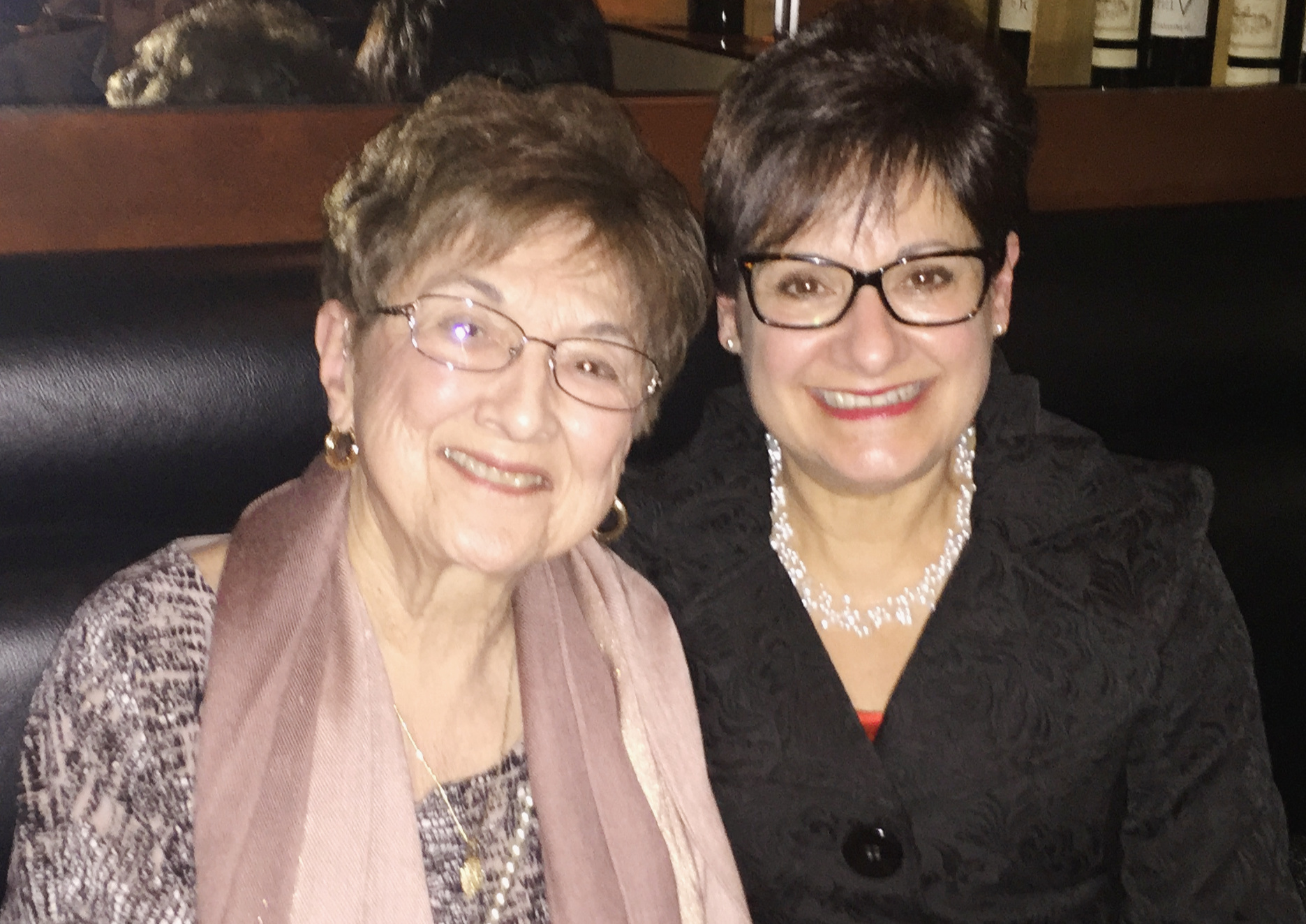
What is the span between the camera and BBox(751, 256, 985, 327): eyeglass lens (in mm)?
1357

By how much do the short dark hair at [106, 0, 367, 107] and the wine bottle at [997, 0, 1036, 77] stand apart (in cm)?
A: 106

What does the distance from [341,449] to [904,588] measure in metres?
0.69

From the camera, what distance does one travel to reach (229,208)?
1.63 meters

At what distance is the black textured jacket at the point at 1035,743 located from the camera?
1.41 m

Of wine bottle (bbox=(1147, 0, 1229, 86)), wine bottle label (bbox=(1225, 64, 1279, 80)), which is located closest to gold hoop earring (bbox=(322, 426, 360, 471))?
wine bottle (bbox=(1147, 0, 1229, 86))

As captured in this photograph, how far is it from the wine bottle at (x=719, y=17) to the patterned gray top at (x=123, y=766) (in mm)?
1845

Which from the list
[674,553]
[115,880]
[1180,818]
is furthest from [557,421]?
[1180,818]

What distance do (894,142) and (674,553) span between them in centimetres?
56

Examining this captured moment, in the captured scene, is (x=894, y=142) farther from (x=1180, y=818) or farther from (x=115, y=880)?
(x=115, y=880)

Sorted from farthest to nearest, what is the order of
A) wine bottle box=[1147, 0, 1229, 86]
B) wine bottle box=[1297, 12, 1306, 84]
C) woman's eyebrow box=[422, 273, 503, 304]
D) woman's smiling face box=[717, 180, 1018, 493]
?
wine bottle box=[1297, 12, 1306, 84] → wine bottle box=[1147, 0, 1229, 86] → woman's smiling face box=[717, 180, 1018, 493] → woman's eyebrow box=[422, 273, 503, 304]

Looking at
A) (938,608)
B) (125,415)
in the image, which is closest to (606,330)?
(938,608)

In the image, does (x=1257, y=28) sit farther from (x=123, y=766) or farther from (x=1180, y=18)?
(x=123, y=766)

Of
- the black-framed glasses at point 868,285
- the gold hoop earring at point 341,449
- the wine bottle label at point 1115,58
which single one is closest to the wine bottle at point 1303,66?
the wine bottle label at point 1115,58

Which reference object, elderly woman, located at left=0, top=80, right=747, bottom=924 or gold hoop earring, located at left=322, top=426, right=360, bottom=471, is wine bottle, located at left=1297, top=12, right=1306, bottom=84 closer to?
elderly woman, located at left=0, top=80, right=747, bottom=924
